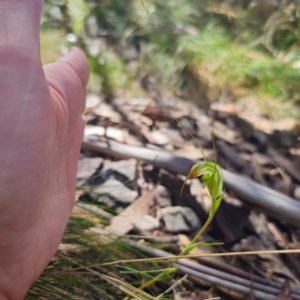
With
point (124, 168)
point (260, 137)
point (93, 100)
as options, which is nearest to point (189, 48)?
point (93, 100)

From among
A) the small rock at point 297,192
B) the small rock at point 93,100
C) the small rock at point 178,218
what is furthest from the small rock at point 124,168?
the small rock at point 93,100

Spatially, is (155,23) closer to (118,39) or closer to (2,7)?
(118,39)

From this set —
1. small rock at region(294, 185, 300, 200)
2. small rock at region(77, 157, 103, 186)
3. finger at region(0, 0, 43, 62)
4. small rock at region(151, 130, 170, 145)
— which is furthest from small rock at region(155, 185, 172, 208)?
finger at region(0, 0, 43, 62)

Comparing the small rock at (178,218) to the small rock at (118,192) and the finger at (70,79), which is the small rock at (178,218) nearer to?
the small rock at (118,192)

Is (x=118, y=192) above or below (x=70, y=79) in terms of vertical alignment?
below

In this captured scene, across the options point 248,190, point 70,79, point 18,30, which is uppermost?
point 18,30

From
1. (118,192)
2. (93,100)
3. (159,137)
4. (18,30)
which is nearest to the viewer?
(18,30)

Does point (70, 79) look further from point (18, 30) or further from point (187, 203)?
point (187, 203)
